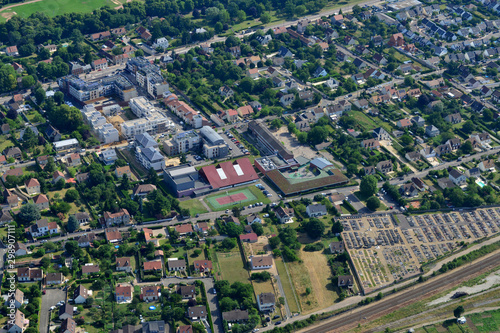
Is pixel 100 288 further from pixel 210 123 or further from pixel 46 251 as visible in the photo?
pixel 210 123

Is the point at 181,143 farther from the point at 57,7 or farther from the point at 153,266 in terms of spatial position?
the point at 57,7

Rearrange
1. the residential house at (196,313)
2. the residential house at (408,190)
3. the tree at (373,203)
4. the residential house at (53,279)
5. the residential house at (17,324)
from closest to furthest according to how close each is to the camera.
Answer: the residential house at (17,324) < the residential house at (196,313) < the residential house at (53,279) < the tree at (373,203) < the residential house at (408,190)

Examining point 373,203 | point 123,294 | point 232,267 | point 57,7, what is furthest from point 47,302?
point 57,7

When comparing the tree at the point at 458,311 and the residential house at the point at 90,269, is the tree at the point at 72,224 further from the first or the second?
the tree at the point at 458,311

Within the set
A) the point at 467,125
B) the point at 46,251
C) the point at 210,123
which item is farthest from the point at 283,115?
the point at 46,251

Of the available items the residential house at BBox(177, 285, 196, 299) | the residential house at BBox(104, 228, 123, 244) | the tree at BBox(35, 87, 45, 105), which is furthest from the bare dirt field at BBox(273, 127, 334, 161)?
the tree at BBox(35, 87, 45, 105)

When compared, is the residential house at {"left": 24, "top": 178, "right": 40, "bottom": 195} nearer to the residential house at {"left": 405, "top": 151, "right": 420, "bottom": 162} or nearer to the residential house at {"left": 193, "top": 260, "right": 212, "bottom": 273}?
the residential house at {"left": 193, "top": 260, "right": 212, "bottom": 273}

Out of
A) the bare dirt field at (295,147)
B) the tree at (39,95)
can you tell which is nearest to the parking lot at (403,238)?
the bare dirt field at (295,147)
